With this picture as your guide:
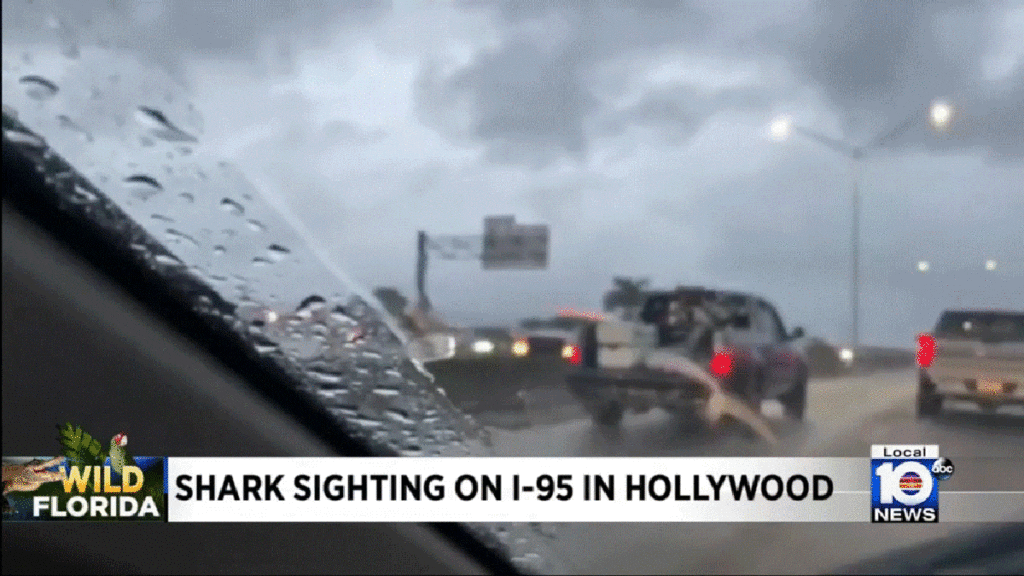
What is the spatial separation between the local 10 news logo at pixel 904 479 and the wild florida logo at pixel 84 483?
2.05 meters

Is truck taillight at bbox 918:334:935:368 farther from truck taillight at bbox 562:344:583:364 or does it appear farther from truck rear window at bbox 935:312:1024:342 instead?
truck taillight at bbox 562:344:583:364

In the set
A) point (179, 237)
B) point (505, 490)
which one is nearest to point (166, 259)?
point (179, 237)

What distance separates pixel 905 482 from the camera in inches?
113

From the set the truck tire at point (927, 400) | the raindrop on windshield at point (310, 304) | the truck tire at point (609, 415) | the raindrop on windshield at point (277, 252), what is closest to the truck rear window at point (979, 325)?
the truck tire at point (927, 400)

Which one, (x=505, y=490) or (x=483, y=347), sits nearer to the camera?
(x=483, y=347)

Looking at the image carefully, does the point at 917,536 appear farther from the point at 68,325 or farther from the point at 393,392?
the point at 68,325

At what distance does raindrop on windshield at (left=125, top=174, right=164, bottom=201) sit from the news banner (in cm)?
72

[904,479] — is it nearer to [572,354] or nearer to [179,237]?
[572,354]

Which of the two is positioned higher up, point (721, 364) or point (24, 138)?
point (24, 138)

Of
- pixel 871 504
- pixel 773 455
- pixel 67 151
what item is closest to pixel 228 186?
pixel 67 151

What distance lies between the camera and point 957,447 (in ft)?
9.45

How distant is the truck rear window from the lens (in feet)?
9.45

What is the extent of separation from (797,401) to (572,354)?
73 cm

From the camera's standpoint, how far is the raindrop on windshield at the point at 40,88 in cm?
244
